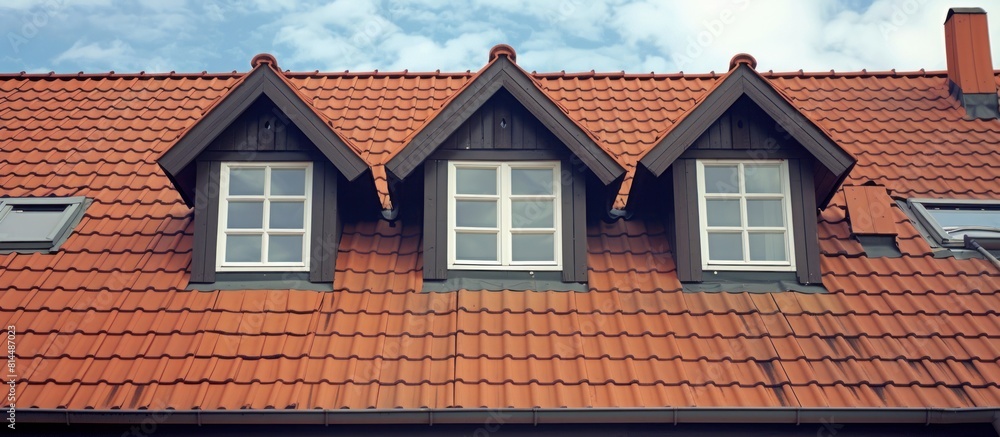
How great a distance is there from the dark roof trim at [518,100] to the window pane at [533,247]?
799 millimetres

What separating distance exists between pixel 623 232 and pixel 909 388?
3.21m

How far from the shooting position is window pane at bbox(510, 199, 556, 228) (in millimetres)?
9633

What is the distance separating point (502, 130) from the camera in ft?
32.6

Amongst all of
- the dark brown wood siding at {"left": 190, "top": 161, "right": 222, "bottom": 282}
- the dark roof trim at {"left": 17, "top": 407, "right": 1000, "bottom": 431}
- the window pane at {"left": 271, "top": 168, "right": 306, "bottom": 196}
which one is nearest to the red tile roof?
the dark roof trim at {"left": 17, "top": 407, "right": 1000, "bottom": 431}

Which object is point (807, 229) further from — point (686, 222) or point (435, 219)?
point (435, 219)

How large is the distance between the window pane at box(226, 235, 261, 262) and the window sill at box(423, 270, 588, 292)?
1.68 metres

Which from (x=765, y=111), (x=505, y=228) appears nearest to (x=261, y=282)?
(x=505, y=228)

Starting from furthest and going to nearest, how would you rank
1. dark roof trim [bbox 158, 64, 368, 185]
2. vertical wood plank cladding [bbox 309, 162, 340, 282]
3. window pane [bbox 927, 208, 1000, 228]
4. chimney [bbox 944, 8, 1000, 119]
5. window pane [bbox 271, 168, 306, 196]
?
1. chimney [bbox 944, 8, 1000, 119]
2. window pane [bbox 927, 208, 1000, 228]
3. window pane [bbox 271, 168, 306, 196]
4. dark roof trim [bbox 158, 64, 368, 185]
5. vertical wood plank cladding [bbox 309, 162, 340, 282]

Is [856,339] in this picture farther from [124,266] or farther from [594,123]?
[124,266]

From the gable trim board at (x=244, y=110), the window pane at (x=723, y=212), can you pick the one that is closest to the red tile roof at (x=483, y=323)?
the window pane at (x=723, y=212)

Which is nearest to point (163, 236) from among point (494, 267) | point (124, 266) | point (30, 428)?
point (124, 266)

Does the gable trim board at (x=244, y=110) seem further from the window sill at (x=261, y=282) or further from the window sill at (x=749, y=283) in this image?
the window sill at (x=749, y=283)

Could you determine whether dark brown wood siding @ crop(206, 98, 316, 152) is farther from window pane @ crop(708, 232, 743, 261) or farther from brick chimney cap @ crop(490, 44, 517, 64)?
window pane @ crop(708, 232, 743, 261)

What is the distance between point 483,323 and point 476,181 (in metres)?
1.60
